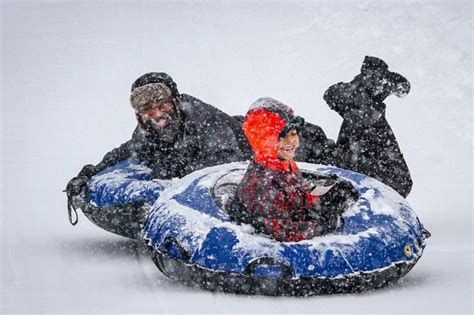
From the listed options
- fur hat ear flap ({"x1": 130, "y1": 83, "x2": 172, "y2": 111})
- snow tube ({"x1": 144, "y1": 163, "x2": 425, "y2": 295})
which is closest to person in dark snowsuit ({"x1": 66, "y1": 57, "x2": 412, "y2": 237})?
fur hat ear flap ({"x1": 130, "y1": 83, "x2": 172, "y2": 111})

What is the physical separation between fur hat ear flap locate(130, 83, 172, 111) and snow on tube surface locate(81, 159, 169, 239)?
0.50 metres

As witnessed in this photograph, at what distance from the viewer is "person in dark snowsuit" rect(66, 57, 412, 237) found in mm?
5488

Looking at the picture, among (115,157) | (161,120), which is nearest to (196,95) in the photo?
(115,157)

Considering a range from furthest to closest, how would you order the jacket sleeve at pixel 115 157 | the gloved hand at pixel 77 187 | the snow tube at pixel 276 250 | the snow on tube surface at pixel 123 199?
the jacket sleeve at pixel 115 157 → the gloved hand at pixel 77 187 → the snow on tube surface at pixel 123 199 → the snow tube at pixel 276 250

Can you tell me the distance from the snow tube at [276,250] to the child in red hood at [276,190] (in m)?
0.06

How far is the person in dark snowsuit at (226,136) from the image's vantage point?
549cm

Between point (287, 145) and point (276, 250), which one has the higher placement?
point (287, 145)

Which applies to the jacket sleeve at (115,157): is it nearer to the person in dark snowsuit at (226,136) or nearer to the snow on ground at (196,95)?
the person in dark snowsuit at (226,136)

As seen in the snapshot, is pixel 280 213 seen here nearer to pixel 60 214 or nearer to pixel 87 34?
pixel 60 214

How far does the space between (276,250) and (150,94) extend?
5.73 ft

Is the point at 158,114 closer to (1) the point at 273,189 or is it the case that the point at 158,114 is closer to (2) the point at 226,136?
(2) the point at 226,136

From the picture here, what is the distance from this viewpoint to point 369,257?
166 inches

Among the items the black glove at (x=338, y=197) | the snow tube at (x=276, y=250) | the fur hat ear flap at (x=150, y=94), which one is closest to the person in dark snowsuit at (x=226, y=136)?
the fur hat ear flap at (x=150, y=94)

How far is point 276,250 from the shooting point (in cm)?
413
